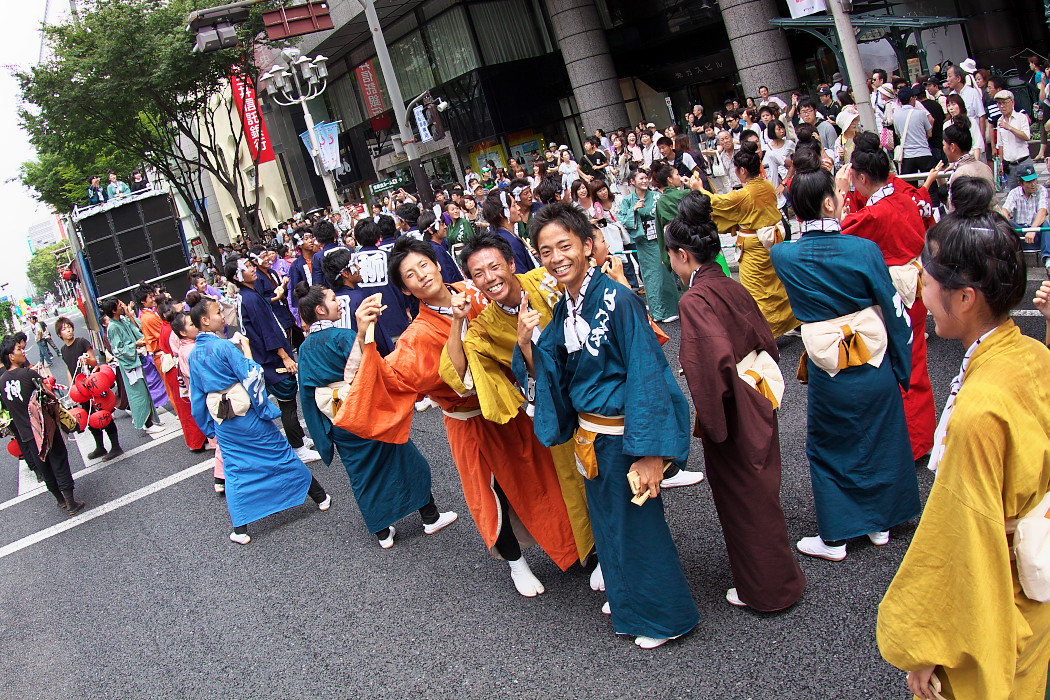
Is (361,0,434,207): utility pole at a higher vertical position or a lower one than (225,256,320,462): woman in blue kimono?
higher

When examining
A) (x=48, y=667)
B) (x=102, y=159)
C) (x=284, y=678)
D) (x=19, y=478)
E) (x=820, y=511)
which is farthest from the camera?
(x=102, y=159)

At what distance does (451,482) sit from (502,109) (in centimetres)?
1958

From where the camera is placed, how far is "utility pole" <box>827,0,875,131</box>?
9.73 meters

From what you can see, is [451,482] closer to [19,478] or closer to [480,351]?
[480,351]

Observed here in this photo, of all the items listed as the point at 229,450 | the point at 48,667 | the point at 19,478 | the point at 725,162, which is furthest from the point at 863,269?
the point at 19,478

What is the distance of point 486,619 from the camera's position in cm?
409

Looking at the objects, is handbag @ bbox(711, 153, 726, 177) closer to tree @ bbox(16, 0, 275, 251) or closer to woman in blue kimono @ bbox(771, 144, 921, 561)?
woman in blue kimono @ bbox(771, 144, 921, 561)

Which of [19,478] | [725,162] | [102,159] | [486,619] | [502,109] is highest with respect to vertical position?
[102,159]

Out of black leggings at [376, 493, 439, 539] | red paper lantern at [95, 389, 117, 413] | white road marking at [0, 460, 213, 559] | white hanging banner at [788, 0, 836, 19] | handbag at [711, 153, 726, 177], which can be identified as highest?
white hanging banner at [788, 0, 836, 19]

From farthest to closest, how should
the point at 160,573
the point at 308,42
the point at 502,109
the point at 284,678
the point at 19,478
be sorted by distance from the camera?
the point at 308,42 → the point at 502,109 → the point at 19,478 → the point at 160,573 → the point at 284,678

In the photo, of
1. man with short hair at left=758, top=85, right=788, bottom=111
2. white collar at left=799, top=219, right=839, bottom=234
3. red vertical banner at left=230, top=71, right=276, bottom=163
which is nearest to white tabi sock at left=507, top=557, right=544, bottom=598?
white collar at left=799, top=219, right=839, bottom=234

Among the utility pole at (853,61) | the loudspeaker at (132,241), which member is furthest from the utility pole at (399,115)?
the utility pole at (853,61)

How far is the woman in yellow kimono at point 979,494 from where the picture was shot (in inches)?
66.4

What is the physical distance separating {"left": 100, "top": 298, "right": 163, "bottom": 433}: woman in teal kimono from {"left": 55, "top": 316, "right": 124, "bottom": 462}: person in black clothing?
0.48 meters
